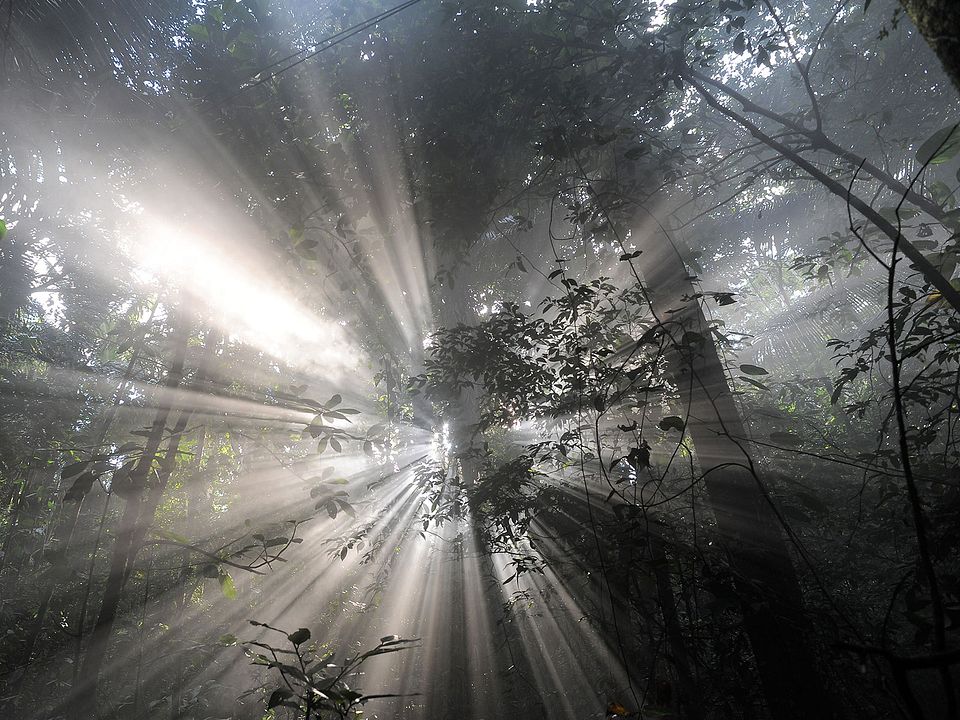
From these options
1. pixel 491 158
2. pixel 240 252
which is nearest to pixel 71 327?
pixel 240 252

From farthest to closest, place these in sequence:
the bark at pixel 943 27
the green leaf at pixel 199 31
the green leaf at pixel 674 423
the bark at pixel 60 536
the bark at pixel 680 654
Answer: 1. the bark at pixel 60 536
2. the green leaf at pixel 199 31
3. the bark at pixel 680 654
4. the green leaf at pixel 674 423
5. the bark at pixel 943 27

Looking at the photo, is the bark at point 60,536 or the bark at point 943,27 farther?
the bark at point 60,536

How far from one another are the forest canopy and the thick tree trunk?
2 cm

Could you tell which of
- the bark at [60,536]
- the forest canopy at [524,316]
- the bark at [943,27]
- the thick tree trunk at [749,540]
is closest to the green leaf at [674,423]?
the forest canopy at [524,316]

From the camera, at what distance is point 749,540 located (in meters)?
2.27

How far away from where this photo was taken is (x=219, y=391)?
15.9ft

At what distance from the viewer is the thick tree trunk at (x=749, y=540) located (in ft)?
6.17

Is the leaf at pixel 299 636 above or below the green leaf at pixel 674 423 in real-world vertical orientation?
below

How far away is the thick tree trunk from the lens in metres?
1.88

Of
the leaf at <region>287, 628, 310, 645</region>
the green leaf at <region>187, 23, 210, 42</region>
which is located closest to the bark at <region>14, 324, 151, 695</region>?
the green leaf at <region>187, 23, 210, 42</region>

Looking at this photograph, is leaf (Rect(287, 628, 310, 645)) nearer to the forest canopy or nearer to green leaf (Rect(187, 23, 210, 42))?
the forest canopy

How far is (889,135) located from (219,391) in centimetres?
1074

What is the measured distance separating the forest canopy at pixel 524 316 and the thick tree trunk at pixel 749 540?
2 centimetres

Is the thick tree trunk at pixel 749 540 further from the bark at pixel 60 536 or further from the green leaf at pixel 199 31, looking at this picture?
the bark at pixel 60 536
